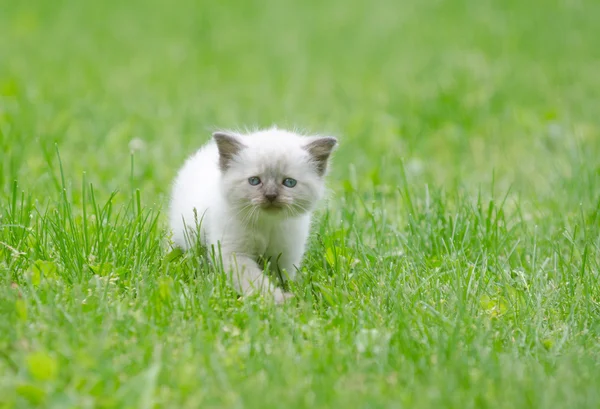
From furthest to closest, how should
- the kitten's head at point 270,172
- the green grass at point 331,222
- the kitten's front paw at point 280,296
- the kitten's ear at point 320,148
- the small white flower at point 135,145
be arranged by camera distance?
the small white flower at point 135,145 → the kitten's ear at point 320,148 → the kitten's head at point 270,172 → the kitten's front paw at point 280,296 → the green grass at point 331,222

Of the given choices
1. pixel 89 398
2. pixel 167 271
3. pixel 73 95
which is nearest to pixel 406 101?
pixel 73 95

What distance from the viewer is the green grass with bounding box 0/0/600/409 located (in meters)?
2.80

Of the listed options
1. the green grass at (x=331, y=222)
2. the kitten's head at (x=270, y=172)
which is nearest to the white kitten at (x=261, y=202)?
the kitten's head at (x=270, y=172)

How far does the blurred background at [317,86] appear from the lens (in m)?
5.86

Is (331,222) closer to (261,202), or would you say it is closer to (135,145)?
(261,202)

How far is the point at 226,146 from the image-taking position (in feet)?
12.9

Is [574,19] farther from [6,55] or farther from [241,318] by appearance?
[241,318]

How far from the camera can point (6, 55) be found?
28.3ft

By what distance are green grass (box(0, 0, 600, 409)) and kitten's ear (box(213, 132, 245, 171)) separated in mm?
466

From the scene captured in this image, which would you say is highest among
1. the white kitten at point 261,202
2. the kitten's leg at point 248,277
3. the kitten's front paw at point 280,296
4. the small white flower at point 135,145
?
the small white flower at point 135,145

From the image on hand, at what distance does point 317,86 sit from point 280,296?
16.2ft

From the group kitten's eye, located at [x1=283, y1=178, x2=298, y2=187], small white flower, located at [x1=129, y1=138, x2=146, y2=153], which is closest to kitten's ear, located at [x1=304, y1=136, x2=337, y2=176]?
kitten's eye, located at [x1=283, y1=178, x2=298, y2=187]

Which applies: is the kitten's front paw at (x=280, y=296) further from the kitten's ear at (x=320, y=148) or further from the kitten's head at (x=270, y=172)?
the kitten's ear at (x=320, y=148)

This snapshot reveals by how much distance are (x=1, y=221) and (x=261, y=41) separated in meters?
6.43
